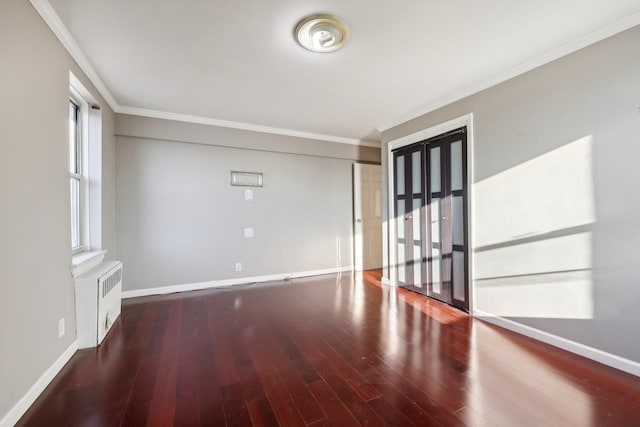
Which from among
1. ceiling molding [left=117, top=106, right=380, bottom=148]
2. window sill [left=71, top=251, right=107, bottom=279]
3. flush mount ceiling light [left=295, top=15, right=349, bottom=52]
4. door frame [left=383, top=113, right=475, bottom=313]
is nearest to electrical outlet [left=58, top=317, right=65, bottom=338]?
window sill [left=71, top=251, right=107, bottom=279]

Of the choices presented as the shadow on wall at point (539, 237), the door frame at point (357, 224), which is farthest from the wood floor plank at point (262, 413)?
the door frame at point (357, 224)

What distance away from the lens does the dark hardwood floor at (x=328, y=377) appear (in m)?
1.49

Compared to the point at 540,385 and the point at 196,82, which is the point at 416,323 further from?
the point at 196,82

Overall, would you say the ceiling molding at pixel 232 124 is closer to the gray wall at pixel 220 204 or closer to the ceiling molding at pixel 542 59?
the gray wall at pixel 220 204

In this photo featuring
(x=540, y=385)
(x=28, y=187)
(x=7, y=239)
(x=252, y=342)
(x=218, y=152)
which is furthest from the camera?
(x=218, y=152)

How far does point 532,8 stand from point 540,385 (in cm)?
248

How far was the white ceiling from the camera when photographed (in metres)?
1.78

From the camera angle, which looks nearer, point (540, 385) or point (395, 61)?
point (540, 385)

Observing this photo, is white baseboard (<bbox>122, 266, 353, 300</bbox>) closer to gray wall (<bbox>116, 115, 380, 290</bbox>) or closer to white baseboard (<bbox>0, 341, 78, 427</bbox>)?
gray wall (<bbox>116, 115, 380, 290</bbox>)

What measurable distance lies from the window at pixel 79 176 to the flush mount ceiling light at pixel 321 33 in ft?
7.77

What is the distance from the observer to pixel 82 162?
2.81 meters

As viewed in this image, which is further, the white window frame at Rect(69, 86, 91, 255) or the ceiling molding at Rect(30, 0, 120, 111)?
the white window frame at Rect(69, 86, 91, 255)

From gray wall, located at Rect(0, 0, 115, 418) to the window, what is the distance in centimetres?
72

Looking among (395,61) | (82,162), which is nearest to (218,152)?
(82,162)
